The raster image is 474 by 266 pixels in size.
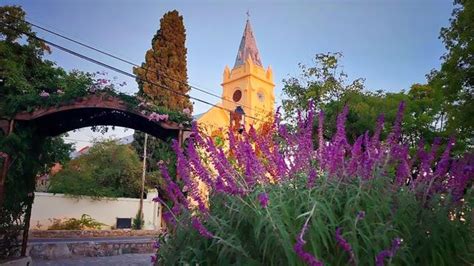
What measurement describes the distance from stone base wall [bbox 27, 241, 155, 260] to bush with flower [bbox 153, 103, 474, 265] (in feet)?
24.6

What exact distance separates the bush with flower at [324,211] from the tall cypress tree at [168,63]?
58.0 feet

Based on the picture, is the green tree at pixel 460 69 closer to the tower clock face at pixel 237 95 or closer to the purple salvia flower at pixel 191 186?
the purple salvia flower at pixel 191 186

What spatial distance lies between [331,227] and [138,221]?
17.1 m

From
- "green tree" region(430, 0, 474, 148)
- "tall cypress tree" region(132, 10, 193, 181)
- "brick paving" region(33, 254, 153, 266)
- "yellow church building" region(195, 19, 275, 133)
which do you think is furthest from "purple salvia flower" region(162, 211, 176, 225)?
"yellow church building" region(195, 19, 275, 133)

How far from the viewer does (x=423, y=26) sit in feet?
26.3

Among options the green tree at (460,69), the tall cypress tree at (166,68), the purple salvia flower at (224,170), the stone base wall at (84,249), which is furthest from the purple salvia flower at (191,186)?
the tall cypress tree at (166,68)

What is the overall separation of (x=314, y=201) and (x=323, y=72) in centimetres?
1404

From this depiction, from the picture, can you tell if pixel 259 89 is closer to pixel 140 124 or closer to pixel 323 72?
pixel 323 72

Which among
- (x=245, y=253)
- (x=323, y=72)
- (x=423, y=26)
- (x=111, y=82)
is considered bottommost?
(x=245, y=253)

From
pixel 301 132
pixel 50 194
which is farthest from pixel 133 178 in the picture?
pixel 301 132

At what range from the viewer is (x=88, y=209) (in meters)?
16.2

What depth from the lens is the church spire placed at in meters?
33.2

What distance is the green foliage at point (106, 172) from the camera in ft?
54.8

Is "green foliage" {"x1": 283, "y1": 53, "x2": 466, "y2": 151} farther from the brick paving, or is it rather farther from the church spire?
the church spire
